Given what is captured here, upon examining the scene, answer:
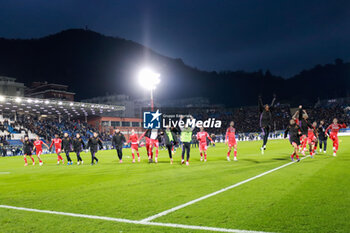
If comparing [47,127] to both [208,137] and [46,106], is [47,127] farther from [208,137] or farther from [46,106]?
[208,137]

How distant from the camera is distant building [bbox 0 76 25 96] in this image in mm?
79975

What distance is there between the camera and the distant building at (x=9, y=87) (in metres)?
80.0

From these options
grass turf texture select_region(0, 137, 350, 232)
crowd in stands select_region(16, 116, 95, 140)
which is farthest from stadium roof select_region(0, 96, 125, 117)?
grass turf texture select_region(0, 137, 350, 232)

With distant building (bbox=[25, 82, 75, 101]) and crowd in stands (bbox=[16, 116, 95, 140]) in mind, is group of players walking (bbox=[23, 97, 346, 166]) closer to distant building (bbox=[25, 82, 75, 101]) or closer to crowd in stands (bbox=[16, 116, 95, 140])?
crowd in stands (bbox=[16, 116, 95, 140])

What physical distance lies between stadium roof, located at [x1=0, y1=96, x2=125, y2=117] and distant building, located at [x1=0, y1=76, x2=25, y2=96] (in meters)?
26.4

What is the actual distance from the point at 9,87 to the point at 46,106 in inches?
1521

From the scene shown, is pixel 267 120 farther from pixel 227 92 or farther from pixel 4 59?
pixel 4 59

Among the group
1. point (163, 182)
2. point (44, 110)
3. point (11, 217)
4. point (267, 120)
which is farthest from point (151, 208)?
point (44, 110)

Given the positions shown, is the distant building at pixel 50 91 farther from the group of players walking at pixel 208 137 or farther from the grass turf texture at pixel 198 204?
the grass turf texture at pixel 198 204

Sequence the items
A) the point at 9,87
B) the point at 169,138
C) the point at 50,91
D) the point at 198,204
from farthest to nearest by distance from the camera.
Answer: the point at 50,91, the point at 9,87, the point at 169,138, the point at 198,204

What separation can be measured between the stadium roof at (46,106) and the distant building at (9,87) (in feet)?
86.6

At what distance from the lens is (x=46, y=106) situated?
172 ft

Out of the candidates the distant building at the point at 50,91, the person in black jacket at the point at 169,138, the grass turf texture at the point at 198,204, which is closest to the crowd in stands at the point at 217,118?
the person in black jacket at the point at 169,138

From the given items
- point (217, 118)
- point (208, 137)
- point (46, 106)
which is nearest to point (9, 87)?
point (46, 106)
